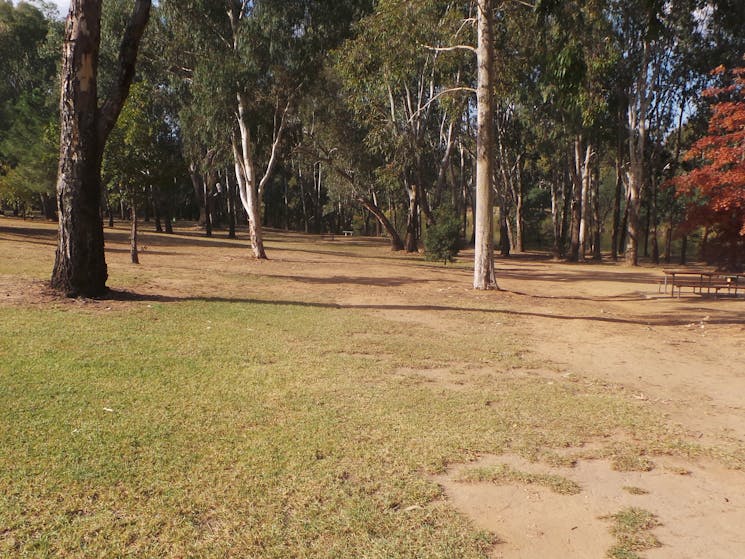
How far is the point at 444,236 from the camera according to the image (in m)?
27.7

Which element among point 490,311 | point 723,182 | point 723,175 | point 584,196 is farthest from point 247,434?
point 584,196

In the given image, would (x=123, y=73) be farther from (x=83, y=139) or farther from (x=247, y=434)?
(x=247, y=434)

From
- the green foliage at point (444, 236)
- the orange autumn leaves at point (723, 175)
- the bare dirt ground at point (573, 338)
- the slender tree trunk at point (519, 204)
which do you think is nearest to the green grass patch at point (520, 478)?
the bare dirt ground at point (573, 338)

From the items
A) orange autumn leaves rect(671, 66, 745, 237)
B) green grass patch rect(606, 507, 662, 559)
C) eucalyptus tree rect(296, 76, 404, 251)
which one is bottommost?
green grass patch rect(606, 507, 662, 559)

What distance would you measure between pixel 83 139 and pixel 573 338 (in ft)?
31.6

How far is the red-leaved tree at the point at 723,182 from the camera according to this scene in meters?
16.7

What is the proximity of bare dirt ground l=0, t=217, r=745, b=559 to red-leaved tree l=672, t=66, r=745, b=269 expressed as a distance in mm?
3018

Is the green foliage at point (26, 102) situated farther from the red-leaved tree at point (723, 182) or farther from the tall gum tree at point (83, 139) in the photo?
the red-leaved tree at point (723, 182)

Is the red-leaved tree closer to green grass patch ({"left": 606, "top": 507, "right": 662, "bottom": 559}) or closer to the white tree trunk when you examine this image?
green grass patch ({"left": 606, "top": 507, "right": 662, "bottom": 559})

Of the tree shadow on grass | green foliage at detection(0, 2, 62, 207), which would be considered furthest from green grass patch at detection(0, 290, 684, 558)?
green foliage at detection(0, 2, 62, 207)

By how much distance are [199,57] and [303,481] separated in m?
21.6

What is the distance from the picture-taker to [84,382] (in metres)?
→ 6.17

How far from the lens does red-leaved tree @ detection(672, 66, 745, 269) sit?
16.7 m

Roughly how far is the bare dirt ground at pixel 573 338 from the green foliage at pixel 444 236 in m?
2.02
